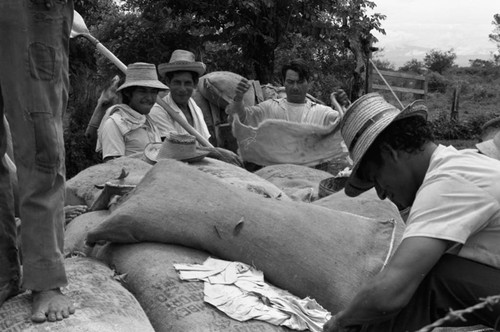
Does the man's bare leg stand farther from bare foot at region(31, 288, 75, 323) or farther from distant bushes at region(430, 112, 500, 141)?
distant bushes at region(430, 112, 500, 141)

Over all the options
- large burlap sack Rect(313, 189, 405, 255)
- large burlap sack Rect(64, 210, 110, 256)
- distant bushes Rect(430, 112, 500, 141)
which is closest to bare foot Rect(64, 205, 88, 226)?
large burlap sack Rect(64, 210, 110, 256)

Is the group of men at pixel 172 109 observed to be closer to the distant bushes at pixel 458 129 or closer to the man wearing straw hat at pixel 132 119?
the man wearing straw hat at pixel 132 119

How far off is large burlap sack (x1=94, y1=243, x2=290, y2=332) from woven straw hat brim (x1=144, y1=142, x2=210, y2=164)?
101cm

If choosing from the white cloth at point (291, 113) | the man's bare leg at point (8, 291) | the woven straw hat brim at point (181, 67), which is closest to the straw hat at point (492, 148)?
the man's bare leg at point (8, 291)

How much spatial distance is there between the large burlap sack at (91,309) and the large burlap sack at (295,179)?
1.59 m

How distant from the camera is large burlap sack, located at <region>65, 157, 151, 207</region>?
3.87m

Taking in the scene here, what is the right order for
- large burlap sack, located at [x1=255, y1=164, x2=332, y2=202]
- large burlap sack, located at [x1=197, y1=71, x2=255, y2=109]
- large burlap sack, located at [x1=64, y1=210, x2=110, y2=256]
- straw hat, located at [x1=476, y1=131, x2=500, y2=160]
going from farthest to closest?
large burlap sack, located at [x1=197, y1=71, x2=255, y2=109], large burlap sack, located at [x1=255, y1=164, x2=332, y2=202], straw hat, located at [x1=476, y1=131, x2=500, y2=160], large burlap sack, located at [x1=64, y1=210, x2=110, y2=256]

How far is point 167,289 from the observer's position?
257 cm

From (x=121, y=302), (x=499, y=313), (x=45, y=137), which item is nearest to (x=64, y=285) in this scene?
(x=121, y=302)

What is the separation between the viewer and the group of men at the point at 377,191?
1.91 metres

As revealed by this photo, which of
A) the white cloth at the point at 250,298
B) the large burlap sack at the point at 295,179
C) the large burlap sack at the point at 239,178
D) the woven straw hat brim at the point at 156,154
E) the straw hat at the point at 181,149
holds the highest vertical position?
the straw hat at the point at 181,149

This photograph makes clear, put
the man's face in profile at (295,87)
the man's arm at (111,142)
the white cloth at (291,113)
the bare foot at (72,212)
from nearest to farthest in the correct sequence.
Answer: the bare foot at (72,212) → the man's arm at (111,142) → the white cloth at (291,113) → the man's face in profile at (295,87)

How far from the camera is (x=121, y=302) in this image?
7.83 feet

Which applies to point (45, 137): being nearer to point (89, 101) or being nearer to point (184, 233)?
point (184, 233)
